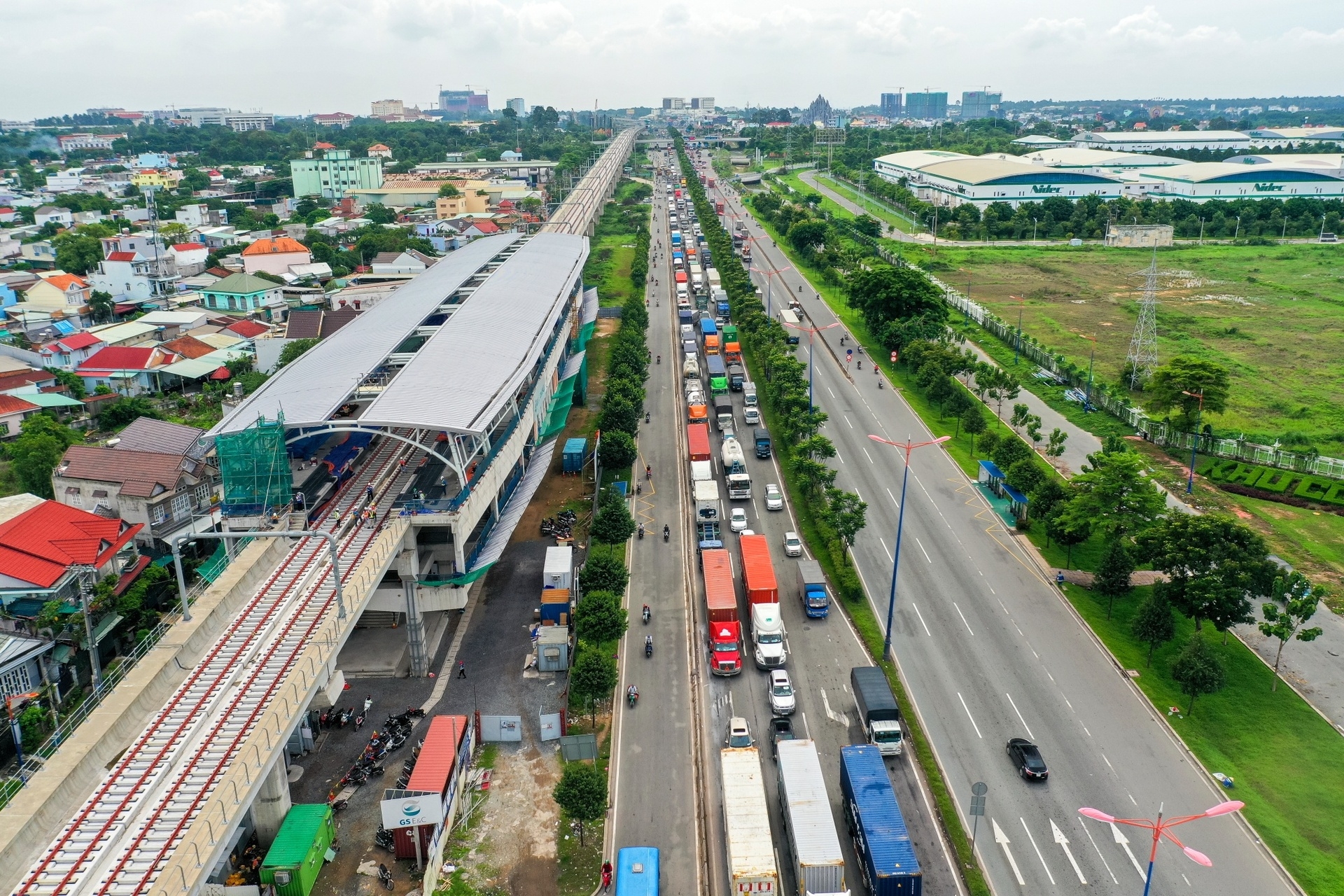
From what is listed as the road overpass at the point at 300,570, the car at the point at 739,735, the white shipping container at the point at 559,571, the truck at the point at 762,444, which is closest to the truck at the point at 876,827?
the car at the point at 739,735

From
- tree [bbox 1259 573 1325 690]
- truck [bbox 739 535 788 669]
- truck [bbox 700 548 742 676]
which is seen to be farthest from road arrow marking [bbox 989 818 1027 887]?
tree [bbox 1259 573 1325 690]

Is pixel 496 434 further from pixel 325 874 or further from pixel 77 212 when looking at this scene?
pixel 77 212

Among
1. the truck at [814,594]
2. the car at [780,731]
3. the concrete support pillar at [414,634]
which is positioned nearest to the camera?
the car at [780,731]

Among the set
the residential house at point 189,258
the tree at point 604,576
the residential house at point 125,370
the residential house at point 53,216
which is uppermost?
the residential house at point 53,216

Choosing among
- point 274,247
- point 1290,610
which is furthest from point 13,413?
point 1290,610

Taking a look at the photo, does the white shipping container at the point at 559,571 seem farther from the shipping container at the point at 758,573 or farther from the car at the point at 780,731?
the car at the point at 780,731
